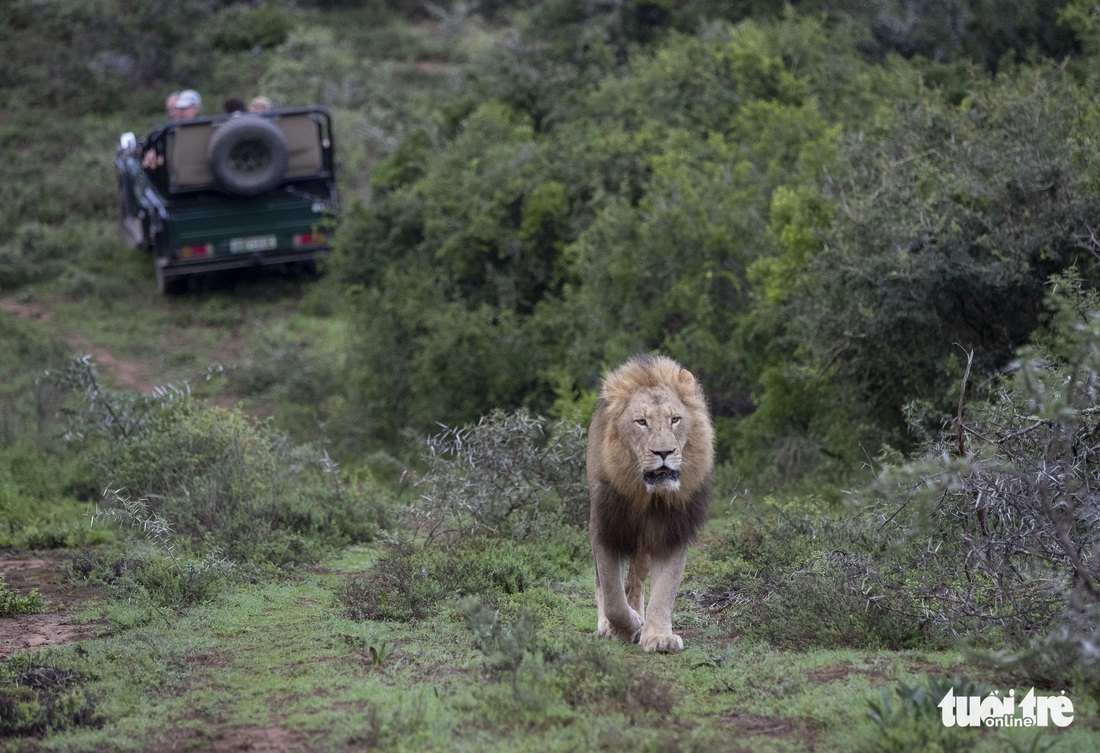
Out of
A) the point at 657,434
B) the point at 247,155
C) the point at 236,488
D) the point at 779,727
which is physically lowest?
the point at 236,488

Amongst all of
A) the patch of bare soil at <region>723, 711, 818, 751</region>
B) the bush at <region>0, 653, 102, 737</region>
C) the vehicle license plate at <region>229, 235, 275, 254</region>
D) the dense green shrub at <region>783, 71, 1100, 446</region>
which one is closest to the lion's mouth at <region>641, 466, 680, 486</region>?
the patch of bare soil at <region>723, 711, 818, 751</region>

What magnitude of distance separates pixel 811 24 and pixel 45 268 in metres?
13.4

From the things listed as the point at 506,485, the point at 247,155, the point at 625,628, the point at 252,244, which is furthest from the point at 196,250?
the point at 625,628

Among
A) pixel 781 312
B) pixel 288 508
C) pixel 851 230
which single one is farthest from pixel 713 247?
pixel 288 508

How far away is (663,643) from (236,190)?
14169mm

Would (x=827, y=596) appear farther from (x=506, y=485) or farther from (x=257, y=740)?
(x=506, y=485)

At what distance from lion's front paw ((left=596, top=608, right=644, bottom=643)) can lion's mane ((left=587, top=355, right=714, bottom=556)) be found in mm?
361

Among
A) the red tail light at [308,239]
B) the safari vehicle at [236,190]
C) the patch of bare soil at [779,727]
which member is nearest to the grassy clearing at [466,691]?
the patch of bare soil at [779,727]

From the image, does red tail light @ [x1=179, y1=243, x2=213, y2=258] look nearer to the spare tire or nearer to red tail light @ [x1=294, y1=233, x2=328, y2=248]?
the spare tire

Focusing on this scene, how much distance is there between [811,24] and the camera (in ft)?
61.3

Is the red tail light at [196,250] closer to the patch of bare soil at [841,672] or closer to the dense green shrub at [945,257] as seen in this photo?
the dense green shrub at [945,257]

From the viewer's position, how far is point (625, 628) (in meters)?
6.90

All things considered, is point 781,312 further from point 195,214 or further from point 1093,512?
point 195,214

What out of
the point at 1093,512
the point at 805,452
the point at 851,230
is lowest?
the point at 805,452
